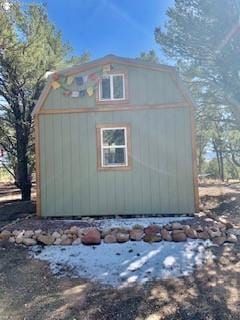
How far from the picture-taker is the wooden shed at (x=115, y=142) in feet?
28.1

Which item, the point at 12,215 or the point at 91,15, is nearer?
the point at 12,215

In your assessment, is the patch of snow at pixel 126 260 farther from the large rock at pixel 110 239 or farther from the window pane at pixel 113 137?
the window pane at pixel 113 137

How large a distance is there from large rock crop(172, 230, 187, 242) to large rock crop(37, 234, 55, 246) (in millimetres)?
2310

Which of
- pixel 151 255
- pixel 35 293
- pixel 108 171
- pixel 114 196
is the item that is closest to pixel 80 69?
pixel 108 171

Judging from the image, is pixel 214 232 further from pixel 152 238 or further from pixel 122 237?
pixel 122 237

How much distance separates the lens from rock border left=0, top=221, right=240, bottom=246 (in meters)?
6.23

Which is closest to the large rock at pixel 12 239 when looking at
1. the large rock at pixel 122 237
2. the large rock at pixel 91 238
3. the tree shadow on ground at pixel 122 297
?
the large rock at pixel 91 238

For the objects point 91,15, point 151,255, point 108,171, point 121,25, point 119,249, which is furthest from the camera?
point 121,25

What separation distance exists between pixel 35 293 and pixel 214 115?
36.0 feet

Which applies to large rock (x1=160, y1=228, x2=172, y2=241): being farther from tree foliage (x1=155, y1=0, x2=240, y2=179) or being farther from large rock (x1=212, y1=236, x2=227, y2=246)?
tree foliage (x1=155, y1=0, x2=240, y2=179)

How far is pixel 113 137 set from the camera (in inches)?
353

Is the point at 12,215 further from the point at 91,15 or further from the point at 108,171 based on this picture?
the point at 91,15

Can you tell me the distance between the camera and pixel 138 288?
4.17 metres

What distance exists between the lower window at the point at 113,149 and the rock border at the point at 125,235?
2.35m
